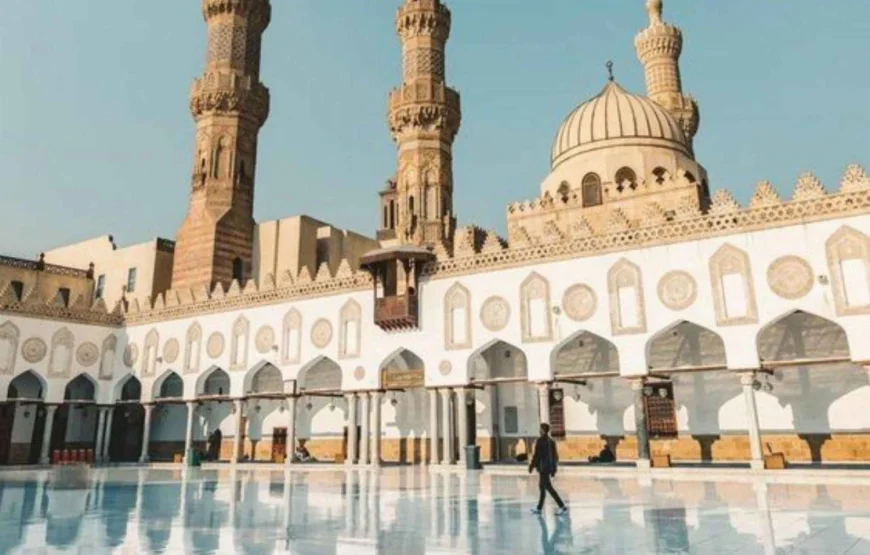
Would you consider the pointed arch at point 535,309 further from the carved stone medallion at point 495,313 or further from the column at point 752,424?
the column at point 752,424

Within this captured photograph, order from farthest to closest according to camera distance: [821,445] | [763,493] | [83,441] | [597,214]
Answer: [83,441], [597,214], [821,445], [763,493]

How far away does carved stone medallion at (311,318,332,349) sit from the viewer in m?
24.7

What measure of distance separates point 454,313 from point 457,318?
22 cm

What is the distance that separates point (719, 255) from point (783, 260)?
1.57m

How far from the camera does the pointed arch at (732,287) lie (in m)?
17.3

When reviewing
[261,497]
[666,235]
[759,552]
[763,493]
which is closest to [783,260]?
[666,235]

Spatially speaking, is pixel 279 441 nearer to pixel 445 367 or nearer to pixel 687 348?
pixel 445 367

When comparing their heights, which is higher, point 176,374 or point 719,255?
point 719,255

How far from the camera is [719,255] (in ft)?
59.1

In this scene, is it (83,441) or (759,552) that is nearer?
(759,552)

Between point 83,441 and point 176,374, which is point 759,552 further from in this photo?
point 83,441

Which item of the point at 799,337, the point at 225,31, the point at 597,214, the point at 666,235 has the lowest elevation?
the point at 799,337

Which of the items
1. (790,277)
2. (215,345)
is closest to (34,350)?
(215,345)

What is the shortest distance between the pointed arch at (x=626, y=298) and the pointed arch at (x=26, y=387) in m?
24.3
